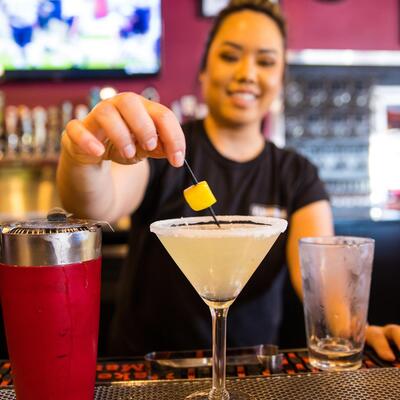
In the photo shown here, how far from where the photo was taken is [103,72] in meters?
3.53

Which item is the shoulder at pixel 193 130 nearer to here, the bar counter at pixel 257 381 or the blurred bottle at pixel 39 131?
the bar counter at pixel 257 381

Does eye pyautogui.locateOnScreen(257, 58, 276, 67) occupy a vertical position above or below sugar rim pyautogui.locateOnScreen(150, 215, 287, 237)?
above

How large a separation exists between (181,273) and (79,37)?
95.9 inches

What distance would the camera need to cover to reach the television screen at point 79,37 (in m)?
3.38

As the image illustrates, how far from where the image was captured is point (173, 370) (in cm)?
85

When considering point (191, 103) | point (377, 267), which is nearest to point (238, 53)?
point (377, 267)

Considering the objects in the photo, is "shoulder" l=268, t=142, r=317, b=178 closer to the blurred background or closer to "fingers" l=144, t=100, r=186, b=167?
"fingers" l=144, t=100, r=186, b=167

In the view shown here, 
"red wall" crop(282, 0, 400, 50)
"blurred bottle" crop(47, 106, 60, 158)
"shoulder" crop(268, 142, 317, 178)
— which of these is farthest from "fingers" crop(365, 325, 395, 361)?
"red wall" crop(282, 0, 400, 50)

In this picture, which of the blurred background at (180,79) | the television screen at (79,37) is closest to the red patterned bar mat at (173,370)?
the blurred background at (180,79)

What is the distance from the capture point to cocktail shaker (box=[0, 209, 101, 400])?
626 mm

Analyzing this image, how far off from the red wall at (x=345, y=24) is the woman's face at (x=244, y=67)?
2.34 meters

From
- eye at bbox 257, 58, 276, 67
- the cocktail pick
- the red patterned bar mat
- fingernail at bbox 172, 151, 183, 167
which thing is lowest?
the red patterned bar mat

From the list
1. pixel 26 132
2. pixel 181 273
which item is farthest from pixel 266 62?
pixel 26 132

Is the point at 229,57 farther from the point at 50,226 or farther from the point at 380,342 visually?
the point at 50,226
